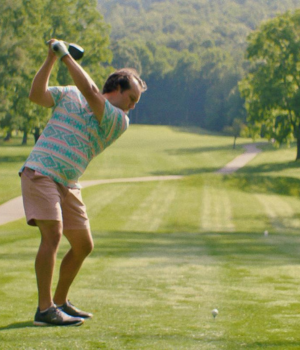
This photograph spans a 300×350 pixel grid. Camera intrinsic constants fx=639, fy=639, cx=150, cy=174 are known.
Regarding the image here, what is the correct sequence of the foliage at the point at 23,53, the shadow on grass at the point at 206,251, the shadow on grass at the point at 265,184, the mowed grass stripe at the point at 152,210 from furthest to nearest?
the foliage at the point at 23,53 < the shadow on grass at the point at 265,184 < the mowed grass stripe at the point at 152,210 < the shadow on grass at the point at 206,251

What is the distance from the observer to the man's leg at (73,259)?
15.2 feet

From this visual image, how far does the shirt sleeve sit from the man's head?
122mm

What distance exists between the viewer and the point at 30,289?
5.75m

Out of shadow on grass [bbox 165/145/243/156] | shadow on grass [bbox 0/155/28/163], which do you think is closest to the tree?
shadow on grass [bbox 165/145/243/156]

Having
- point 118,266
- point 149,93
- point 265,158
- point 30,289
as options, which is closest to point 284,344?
point 30,289

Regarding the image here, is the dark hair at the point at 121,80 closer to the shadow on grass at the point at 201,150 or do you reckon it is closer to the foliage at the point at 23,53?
the foliage at the point at 23,53

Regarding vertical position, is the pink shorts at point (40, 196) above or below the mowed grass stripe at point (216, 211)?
above

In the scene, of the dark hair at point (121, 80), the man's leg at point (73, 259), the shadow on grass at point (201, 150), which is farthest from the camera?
the shadow on grass at point (201, 150)

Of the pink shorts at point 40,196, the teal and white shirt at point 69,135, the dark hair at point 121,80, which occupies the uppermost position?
the dark hair at point 121,80

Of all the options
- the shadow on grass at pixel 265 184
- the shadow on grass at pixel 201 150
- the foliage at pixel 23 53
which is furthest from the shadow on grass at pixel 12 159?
the shadow on grass at pixel 265 184

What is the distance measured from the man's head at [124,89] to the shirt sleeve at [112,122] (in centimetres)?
12

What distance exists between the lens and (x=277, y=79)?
48.1m

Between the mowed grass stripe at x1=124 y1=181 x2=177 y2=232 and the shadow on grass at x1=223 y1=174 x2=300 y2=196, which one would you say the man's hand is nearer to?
the mowed grass stripe at x1=124 y1=181 x2=177 y2=232

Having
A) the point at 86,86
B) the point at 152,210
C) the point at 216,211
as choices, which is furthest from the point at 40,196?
the point at 216,211
